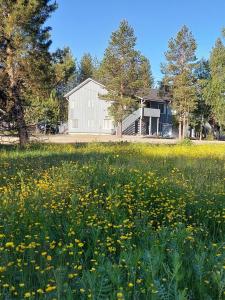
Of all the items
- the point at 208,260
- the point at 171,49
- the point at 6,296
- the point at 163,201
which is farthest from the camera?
the point at 171,49

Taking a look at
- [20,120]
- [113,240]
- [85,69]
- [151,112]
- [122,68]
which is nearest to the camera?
[113,240]

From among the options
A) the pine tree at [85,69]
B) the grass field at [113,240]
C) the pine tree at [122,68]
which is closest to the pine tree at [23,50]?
the grass field at [113,240]

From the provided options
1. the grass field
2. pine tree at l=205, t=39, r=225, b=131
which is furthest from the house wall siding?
the grass field

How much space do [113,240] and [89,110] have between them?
6187 centimetres

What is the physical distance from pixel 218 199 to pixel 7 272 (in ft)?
13.0

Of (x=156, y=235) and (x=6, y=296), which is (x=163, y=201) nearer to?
(x=156, y=235)

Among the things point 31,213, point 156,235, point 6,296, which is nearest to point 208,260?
point 156,235

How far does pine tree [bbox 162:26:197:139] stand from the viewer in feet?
187

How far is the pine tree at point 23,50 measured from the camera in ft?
66.3

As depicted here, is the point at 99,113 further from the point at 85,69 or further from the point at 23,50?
the point at 23,50

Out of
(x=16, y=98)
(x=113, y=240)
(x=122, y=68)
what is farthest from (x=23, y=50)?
(x=122, y=68)

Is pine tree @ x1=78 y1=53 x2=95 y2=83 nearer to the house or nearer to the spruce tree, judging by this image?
the house

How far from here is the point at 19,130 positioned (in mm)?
21219

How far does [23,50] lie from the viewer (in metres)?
21.3
